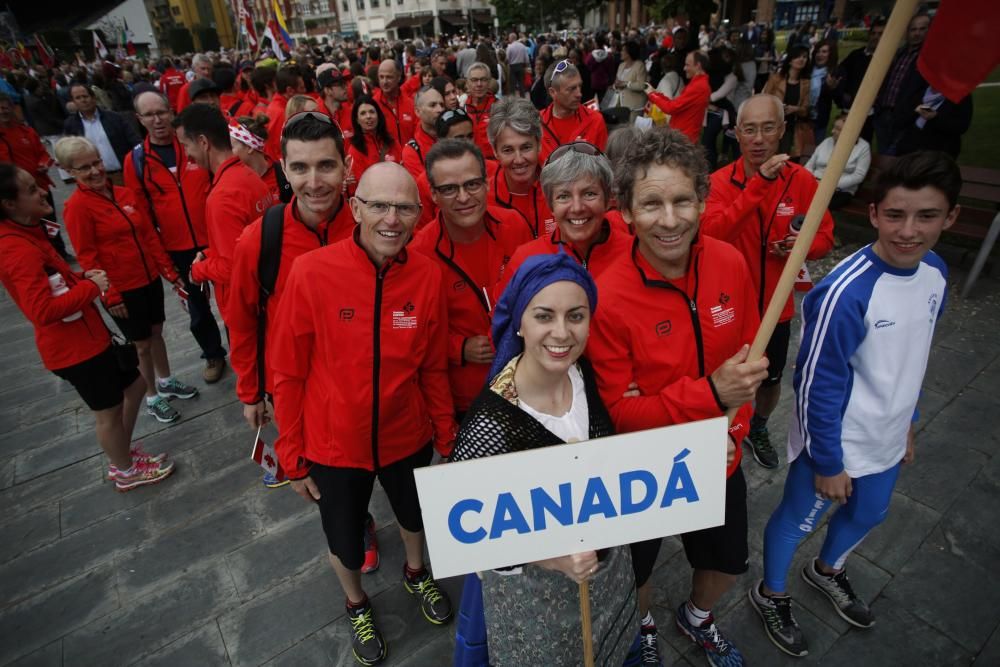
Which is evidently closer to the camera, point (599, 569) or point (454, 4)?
point (599, 569)

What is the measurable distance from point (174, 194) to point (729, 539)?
4898 millimetres

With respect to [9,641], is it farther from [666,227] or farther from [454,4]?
[454,4]

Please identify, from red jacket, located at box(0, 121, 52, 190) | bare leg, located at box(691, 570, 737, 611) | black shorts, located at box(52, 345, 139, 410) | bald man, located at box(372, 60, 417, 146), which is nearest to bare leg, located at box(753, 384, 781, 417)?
bare leg, located at box(691, 570, 737, 611)

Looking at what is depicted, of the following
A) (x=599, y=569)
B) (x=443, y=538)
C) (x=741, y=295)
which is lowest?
(x=599, y=569)

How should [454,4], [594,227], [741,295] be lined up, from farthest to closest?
[454,4] < [594,227] < [741,295]

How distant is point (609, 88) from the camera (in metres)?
13.3

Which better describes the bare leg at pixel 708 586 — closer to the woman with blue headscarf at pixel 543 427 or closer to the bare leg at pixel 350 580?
the woman with blue headscarf at pixel 543 427

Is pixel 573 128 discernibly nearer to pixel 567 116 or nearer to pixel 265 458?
pixel 567 116

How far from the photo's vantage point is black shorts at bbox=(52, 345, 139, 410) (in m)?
3.38

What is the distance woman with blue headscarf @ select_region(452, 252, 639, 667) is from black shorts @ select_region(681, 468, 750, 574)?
21.3 inches

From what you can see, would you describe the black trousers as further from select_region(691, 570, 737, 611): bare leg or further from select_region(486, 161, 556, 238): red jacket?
select_region(691, 570, 737, 611): bare leg

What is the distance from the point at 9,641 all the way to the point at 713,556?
3.68m

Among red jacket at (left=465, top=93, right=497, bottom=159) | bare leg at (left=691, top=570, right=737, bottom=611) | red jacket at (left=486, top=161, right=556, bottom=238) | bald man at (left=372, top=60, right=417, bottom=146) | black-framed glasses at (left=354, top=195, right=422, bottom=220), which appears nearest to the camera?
black-framed glasses at (left=354, top=195, right=422, bottom=220)

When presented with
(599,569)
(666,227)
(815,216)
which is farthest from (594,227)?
(599,569)
